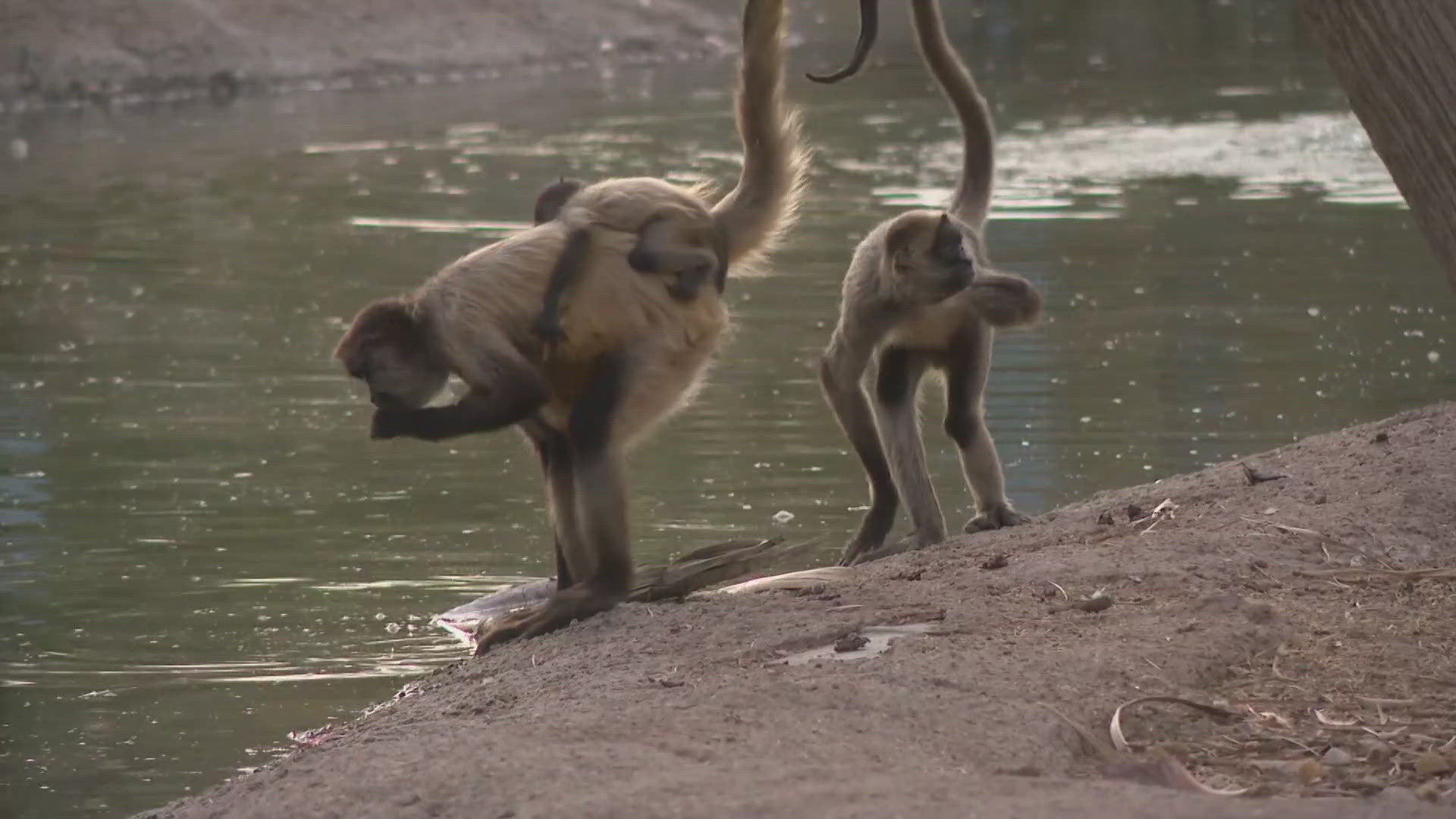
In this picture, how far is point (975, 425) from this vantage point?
8617 mm

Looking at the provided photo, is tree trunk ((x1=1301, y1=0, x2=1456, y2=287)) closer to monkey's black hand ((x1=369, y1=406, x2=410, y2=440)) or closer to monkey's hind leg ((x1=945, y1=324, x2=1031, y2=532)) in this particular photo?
monkey's hind leg ((x1=945, y1=324, x2=1031, y2=532))

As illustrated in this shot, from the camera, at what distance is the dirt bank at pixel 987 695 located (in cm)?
523

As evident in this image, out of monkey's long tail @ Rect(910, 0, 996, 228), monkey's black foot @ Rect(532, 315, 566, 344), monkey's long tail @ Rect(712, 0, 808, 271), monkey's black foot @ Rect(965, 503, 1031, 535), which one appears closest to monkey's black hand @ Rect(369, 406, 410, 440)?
monkey's black foot @ Rect(532, 315, 566, 344)

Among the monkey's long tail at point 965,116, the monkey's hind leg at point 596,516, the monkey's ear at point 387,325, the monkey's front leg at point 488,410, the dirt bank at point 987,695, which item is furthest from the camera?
the monkey's long tail at point 965,116

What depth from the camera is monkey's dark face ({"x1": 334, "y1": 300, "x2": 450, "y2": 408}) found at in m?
7.05

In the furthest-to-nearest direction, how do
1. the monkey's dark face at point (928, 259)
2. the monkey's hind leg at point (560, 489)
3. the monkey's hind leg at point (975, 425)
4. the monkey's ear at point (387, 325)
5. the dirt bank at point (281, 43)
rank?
1. the dirt bank at point (281, 43)
2. the monkey's hind leg at point (975, 425)
3. the monkey's dark face at point (928, 259)
4. the monkey's hind leg at point (560, 489)
5. the monkey's ear at point (387, 325)

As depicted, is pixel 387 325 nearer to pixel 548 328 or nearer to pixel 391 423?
pixel 391 423

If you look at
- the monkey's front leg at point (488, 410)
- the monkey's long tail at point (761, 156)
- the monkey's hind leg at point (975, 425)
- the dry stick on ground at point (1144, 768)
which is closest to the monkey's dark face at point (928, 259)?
the monkey's hind leg at point (975, 425)

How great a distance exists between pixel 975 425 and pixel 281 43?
76.5 ft

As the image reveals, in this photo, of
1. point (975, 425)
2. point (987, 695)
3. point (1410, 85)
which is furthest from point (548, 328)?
point (1410, 85)

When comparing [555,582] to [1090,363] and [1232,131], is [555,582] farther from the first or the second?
[1232,131]

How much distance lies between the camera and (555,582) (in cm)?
861

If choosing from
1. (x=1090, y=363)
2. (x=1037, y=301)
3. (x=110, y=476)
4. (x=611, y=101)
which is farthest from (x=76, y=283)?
(x=611, y=101)

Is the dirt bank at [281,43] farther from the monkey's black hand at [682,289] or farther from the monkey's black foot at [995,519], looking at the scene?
the monkey's black hand at [682,289]
